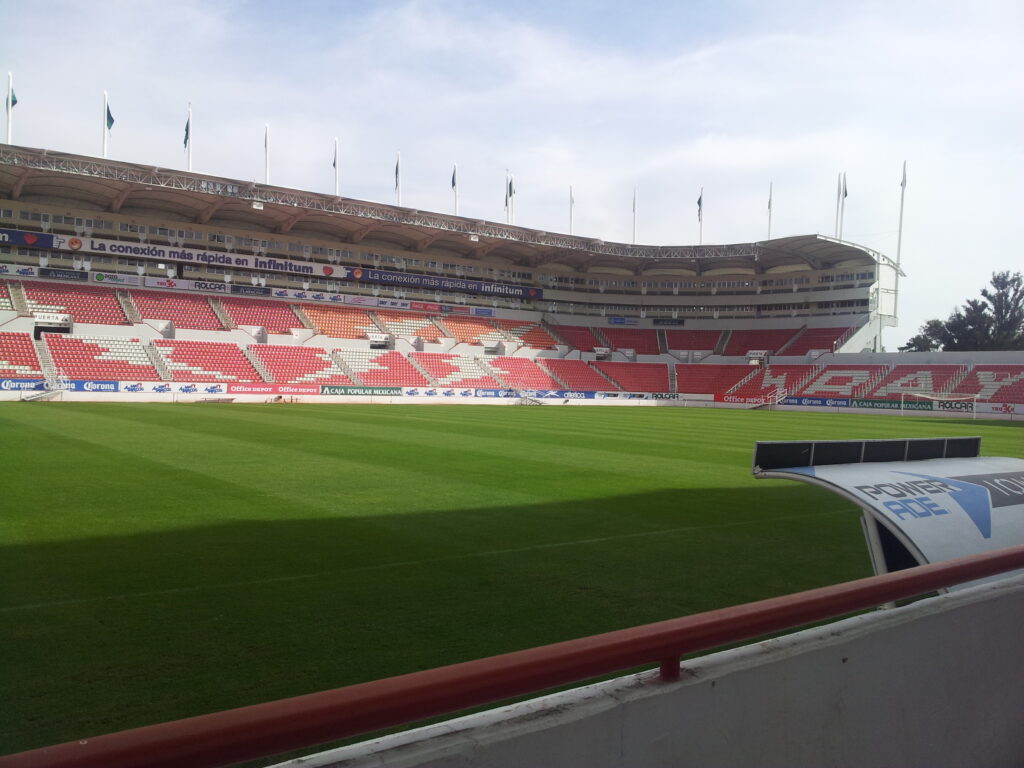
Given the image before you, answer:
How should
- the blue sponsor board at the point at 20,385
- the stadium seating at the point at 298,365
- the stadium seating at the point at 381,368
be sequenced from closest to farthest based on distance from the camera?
the blue sponsor board at the point at 20,385 < the stadium seating at the point at 298,365 < the stadium seating at the point at 381,368

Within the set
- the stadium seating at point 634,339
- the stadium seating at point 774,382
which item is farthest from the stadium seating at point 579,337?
the stadium seating at point 774,382

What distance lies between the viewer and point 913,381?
167 ft

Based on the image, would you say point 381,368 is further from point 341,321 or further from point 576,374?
point 576,374

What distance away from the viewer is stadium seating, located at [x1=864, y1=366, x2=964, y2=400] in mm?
49737

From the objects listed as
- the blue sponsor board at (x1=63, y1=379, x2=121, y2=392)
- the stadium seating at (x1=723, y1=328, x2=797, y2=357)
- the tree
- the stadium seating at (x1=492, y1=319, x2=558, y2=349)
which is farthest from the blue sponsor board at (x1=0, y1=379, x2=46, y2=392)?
the tree

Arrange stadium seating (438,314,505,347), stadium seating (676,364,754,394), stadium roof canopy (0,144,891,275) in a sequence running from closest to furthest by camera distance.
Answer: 1. stadium roof canopy (0,144,891,275)
2. stadium seating (676,364,754,394)
3. stadium seating (438,314,505,347)

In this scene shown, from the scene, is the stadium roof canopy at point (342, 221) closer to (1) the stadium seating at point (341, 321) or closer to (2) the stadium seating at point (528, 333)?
(1) the stadium seating at point (341, 321)

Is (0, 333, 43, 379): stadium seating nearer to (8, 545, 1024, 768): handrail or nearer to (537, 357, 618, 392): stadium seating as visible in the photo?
(537, 357, 618, 392): stadium seating

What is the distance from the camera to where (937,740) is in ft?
9.48

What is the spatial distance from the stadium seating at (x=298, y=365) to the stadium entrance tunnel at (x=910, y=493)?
42862mm

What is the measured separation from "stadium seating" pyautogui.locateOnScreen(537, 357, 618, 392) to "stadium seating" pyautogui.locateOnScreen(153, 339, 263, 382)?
902 inches

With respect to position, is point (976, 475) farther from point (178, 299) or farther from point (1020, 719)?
point (178, 299)

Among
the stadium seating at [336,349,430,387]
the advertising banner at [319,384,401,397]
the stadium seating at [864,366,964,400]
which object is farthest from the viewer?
the stadium seating at [864,366,964,400]

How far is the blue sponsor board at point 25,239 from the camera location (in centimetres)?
4581
